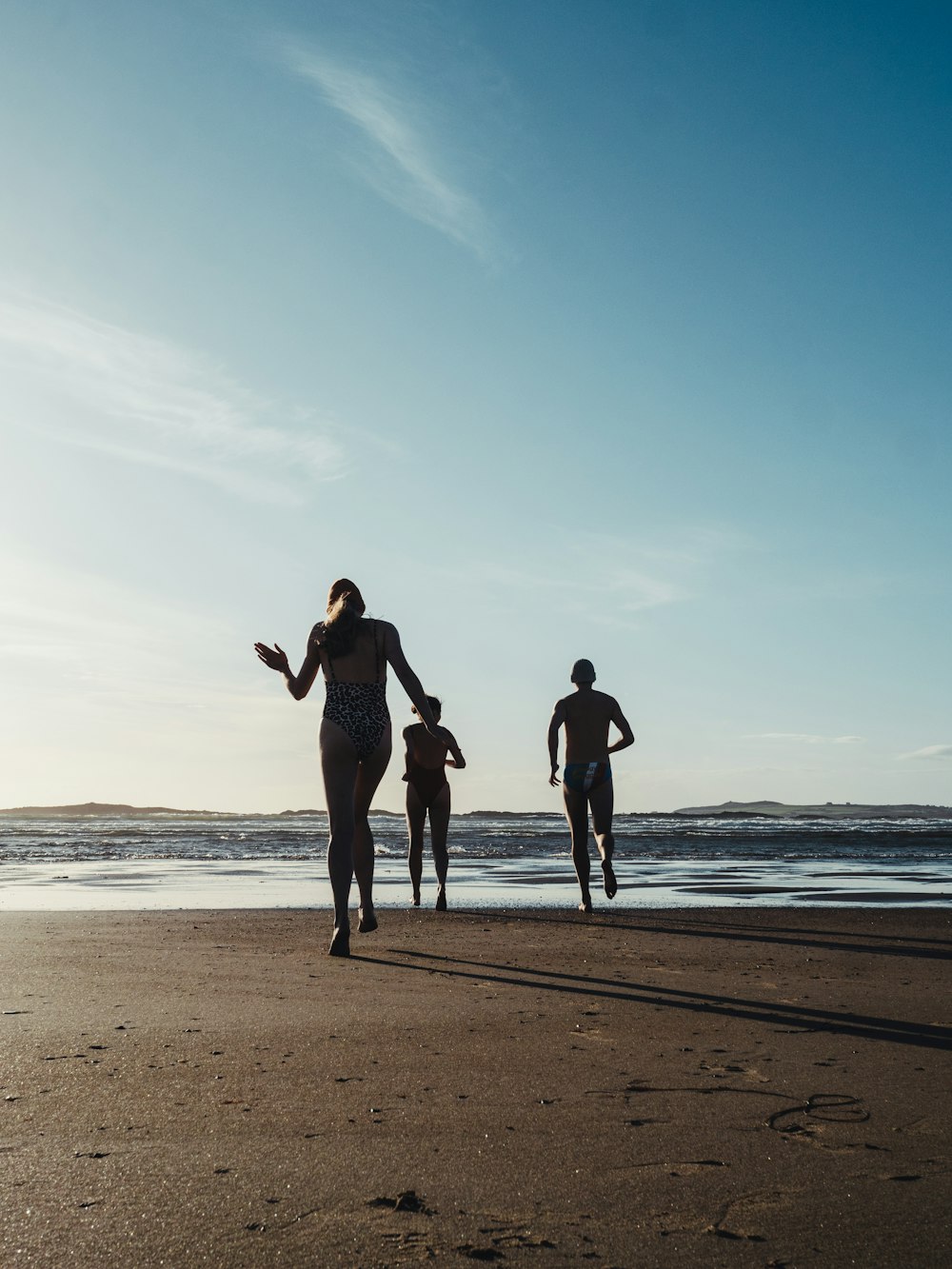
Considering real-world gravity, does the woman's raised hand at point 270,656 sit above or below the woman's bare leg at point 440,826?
above

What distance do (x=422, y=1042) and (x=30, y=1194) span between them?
1768mm

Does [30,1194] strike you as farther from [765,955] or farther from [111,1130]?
[765,955]

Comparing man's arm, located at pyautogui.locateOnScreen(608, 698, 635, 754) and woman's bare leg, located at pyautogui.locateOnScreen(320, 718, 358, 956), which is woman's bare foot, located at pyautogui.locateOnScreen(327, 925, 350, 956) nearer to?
woman's bare leg, located at pyautogui.locateOnScreen(320, 718, 358, 956)

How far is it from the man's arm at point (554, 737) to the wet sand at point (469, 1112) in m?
4.14

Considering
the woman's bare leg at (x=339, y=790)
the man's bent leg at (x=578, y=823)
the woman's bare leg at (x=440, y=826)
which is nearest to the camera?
the woman's bare leg at (x=339, y=790)

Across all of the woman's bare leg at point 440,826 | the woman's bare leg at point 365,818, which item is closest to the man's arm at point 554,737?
the woman's bare leg at point 440,826

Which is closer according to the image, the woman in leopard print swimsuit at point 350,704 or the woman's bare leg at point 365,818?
the woman in leopard print swimsuit at point 350,704

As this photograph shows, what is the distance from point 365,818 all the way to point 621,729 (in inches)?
148

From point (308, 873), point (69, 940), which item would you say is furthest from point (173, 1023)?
point (308, 873)

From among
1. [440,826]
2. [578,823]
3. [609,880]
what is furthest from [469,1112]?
[440,826]

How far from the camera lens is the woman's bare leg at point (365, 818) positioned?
6691mm

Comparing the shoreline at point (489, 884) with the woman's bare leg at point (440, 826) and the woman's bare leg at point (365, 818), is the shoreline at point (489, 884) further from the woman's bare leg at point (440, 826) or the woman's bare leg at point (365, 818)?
the woman's bare leg at point (365, 818)

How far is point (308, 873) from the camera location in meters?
15.5

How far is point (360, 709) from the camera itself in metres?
6.61
